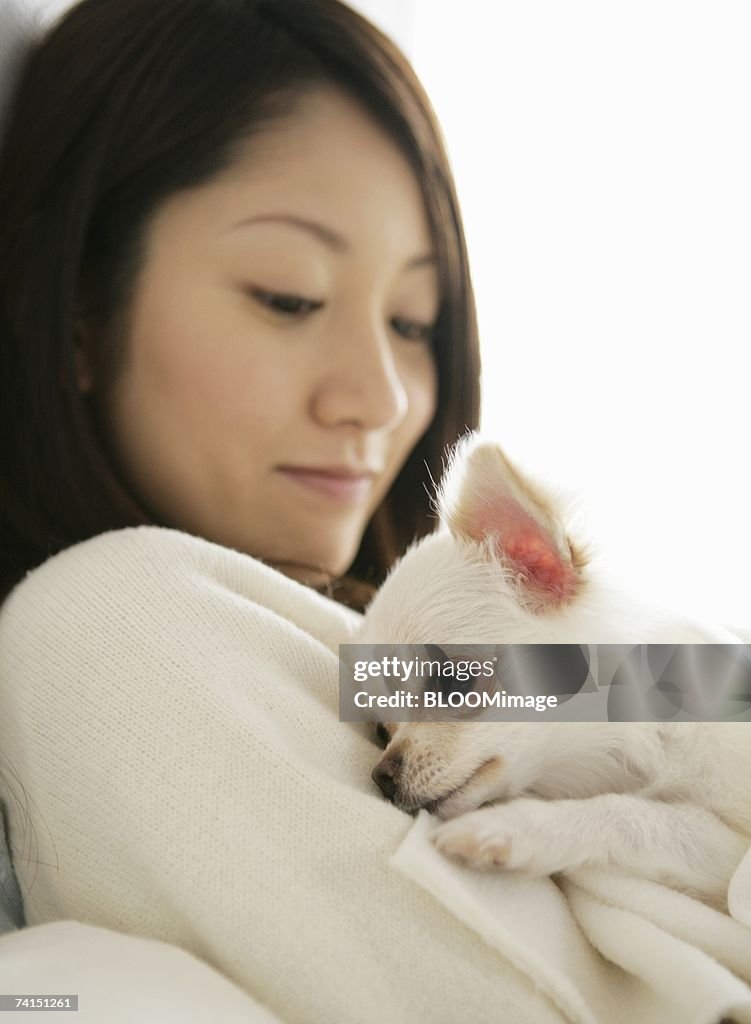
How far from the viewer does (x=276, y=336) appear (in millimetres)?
1114

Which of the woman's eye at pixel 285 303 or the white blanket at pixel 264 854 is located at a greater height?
the woman's eye at pixel 285 303

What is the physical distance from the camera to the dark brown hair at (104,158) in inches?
44.5

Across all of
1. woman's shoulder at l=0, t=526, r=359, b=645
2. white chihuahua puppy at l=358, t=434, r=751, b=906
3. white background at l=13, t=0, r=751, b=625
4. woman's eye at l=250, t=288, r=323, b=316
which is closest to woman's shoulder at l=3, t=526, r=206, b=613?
woman's shoulder at l=0, t=526, r=359, b=645

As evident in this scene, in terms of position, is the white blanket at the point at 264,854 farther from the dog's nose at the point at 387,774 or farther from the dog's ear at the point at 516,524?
the dog's ear at the point at 516,524

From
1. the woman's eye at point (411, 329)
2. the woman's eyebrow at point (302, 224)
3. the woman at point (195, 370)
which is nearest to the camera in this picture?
the woman at point (195, 370)

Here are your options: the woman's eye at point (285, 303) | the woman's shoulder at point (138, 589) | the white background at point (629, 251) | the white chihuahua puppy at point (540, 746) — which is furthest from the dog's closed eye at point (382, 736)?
the white background at point (629, 251)

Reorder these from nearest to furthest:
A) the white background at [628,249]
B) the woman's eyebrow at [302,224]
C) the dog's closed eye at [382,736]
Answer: the dog's closed eye at [382,736], the woman's eyebrow at [302,224], the white background at [628,249]

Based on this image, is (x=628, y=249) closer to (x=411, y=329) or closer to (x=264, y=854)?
(x=411, y=329)

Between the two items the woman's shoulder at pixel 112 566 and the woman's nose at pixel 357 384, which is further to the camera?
the woman's nose at pixel 357 384

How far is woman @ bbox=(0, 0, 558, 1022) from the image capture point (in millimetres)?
800

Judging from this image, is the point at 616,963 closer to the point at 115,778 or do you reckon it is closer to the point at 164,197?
the point at 115,778

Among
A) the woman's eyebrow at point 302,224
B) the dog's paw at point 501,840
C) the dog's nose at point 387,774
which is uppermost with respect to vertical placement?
the woman's eyebrow at point 302,224

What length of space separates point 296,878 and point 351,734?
0.59 ft

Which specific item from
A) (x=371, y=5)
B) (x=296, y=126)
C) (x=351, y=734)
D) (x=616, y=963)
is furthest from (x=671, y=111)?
(x=616, y=963)
